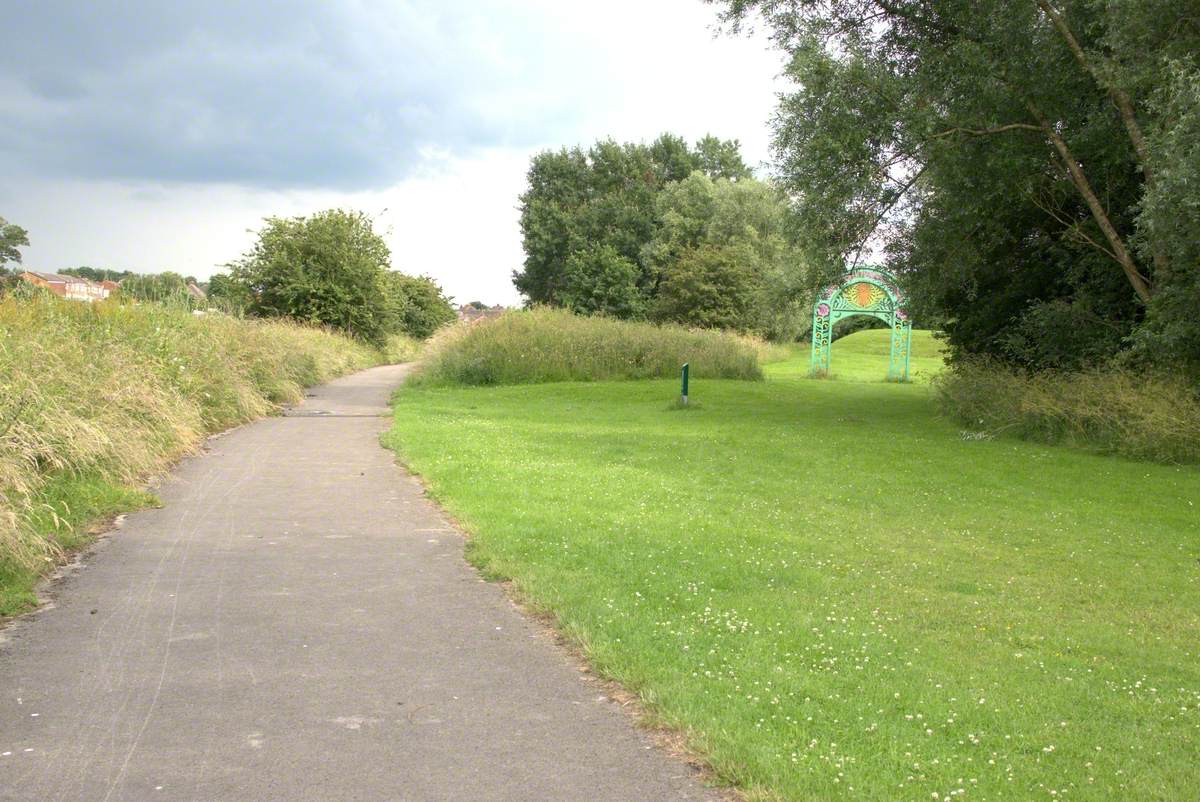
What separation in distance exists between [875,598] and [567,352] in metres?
27.2

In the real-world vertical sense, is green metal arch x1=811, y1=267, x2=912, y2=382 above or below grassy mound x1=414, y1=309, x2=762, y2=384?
above

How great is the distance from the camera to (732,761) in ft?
14.1

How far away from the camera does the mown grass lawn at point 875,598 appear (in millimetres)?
4430

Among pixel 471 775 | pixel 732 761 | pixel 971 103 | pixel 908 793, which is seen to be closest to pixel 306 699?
pixel 471 775

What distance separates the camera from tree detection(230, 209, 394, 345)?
1563 inches

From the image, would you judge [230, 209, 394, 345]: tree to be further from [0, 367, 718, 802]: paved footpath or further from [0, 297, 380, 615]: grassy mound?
[0, 367, 718, 802]: paved footpath

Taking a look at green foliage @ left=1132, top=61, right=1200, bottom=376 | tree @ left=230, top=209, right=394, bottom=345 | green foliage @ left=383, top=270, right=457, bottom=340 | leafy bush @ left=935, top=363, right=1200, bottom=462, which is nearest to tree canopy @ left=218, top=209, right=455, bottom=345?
tree @ left=230, top=209, right=394, bottom=345

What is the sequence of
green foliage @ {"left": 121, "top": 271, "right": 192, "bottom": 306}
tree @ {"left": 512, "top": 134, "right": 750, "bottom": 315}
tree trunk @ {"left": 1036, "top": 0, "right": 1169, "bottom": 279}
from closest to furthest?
tree trunk @ {"left": 1036, "top": 0, "right": 1169, "bottom": 279}
green foliage @ {"left": 121, "top": 271, "right": 192, "bottom": 306}
tree @ {"left": 512, "top": 134, "right": 750, "bottom": 315}

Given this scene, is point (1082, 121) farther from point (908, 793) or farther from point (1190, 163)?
point (908, 793)

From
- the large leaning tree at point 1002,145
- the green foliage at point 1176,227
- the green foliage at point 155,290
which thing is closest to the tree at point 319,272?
the green foliage at point 155,290

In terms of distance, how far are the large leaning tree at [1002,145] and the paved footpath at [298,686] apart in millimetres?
13533

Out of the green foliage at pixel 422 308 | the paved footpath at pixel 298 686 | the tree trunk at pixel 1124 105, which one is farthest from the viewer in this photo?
the green foliage at pixel 422 308

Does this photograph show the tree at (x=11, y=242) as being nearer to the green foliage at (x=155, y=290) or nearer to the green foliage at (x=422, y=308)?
the green foliage at (x=155, y=290)

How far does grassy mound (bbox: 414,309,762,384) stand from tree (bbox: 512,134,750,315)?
34.3m
